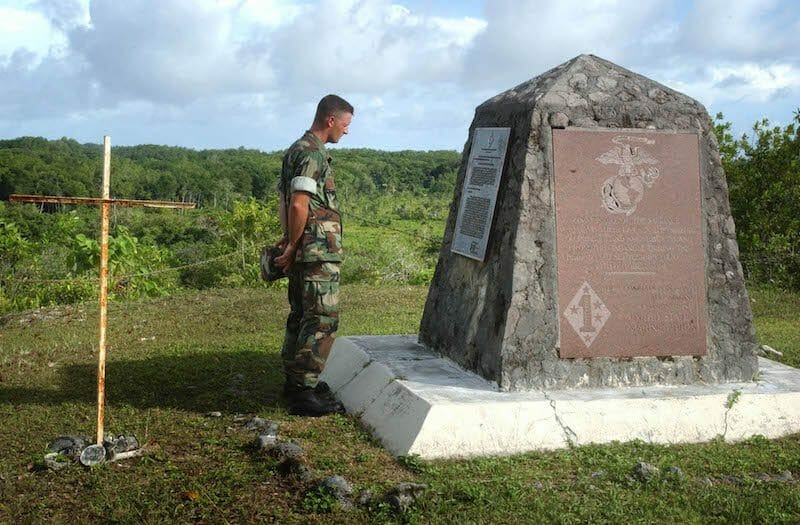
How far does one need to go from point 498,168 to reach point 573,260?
2.54 ft

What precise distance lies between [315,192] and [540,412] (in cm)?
195

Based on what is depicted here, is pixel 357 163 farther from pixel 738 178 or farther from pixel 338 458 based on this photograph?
pixel 338 458

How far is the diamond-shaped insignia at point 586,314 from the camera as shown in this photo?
555 centimetres

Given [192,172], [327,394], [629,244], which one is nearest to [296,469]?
[327,394]

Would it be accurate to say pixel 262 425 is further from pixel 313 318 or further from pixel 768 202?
pixel 768 202

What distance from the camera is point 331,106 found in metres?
5.77

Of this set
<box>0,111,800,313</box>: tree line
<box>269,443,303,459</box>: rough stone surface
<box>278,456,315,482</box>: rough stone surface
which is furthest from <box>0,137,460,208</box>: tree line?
<box>278,456,315,482</box>: rough stone surface

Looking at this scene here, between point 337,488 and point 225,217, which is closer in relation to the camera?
point 337,488

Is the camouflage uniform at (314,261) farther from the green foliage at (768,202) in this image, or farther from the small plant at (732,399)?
the green foliage at (768,202)

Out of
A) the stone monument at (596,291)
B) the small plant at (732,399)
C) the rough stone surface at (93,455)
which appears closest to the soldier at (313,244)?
the stone monument at (596,291)

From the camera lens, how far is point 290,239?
566 centimetres

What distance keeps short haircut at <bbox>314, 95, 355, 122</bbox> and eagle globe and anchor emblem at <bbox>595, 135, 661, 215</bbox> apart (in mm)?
1644

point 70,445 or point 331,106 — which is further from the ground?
point 331,106

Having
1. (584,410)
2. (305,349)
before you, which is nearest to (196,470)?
(305,349)
